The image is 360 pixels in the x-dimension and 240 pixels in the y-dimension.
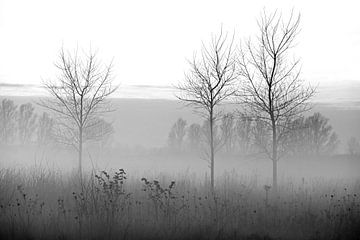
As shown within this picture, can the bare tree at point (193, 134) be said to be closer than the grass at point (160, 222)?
No

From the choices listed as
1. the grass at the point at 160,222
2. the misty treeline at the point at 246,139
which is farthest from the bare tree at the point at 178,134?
the grass at the point at 160,222

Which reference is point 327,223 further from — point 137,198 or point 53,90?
point 53,90

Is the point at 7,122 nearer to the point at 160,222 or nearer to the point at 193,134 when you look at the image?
the point at 193,134

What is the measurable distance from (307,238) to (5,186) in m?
8.56

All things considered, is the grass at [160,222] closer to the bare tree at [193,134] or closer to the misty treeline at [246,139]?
the misty treeline at [246,139]

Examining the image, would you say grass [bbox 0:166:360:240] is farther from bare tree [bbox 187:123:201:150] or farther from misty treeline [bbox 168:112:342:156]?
bare tree [bbox 187:123:201:150]

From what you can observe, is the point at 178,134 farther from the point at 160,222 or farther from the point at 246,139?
the point at 160,222

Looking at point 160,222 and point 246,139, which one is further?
point 246,139

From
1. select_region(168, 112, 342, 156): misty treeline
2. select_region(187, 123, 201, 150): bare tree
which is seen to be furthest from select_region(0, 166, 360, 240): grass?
select_region(187, 123, 201, 150): bare tree

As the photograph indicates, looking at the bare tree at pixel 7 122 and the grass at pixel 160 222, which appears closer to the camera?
the grass at pixel 160 222

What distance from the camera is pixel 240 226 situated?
984 cm

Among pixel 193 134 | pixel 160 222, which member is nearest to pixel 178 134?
pixel 193 134

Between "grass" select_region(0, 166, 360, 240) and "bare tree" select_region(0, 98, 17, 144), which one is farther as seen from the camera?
"bare tree" select_region(0, 98, 17, 144)

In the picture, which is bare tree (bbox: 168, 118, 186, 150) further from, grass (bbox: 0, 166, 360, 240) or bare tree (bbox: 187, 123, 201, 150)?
grass (bbox: 0, 166, 360, 240)
